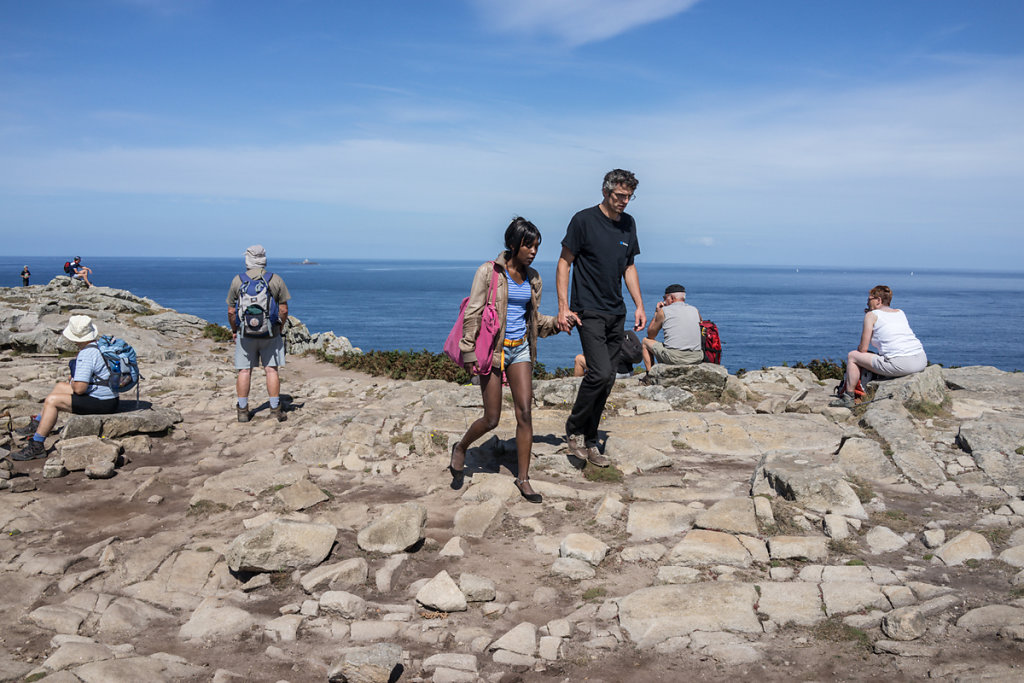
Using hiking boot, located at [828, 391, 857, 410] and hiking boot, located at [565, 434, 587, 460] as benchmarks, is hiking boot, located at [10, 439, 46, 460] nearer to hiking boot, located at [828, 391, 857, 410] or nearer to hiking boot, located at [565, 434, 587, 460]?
hiking boot, located at [565, 434, 587, 460]

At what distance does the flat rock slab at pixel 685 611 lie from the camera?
13.9 ft

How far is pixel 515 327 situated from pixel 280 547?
2.58 meters

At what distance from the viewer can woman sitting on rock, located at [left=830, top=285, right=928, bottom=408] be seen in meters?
9.40

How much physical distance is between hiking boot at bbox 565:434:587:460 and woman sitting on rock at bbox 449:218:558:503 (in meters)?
0.86

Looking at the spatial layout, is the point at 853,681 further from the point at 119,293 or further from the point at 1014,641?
the point at 119,293

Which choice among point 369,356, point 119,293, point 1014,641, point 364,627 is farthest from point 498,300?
point 119,293

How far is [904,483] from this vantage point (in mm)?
6676

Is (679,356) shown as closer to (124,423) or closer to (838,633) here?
(838,633)

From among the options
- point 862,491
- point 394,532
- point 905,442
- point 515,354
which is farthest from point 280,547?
point 905,442

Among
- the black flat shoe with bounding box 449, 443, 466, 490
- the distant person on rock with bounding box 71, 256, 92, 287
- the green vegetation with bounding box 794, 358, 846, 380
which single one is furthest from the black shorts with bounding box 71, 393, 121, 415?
the distant person on rock with bounding box 71, 256, 92, 287

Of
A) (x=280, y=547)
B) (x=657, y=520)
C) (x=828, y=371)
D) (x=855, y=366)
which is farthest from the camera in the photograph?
(x=828, y=371)

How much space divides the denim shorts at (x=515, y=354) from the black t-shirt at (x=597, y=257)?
0.84 metres

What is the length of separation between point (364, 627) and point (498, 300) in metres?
2.76

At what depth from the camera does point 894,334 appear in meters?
9.41
